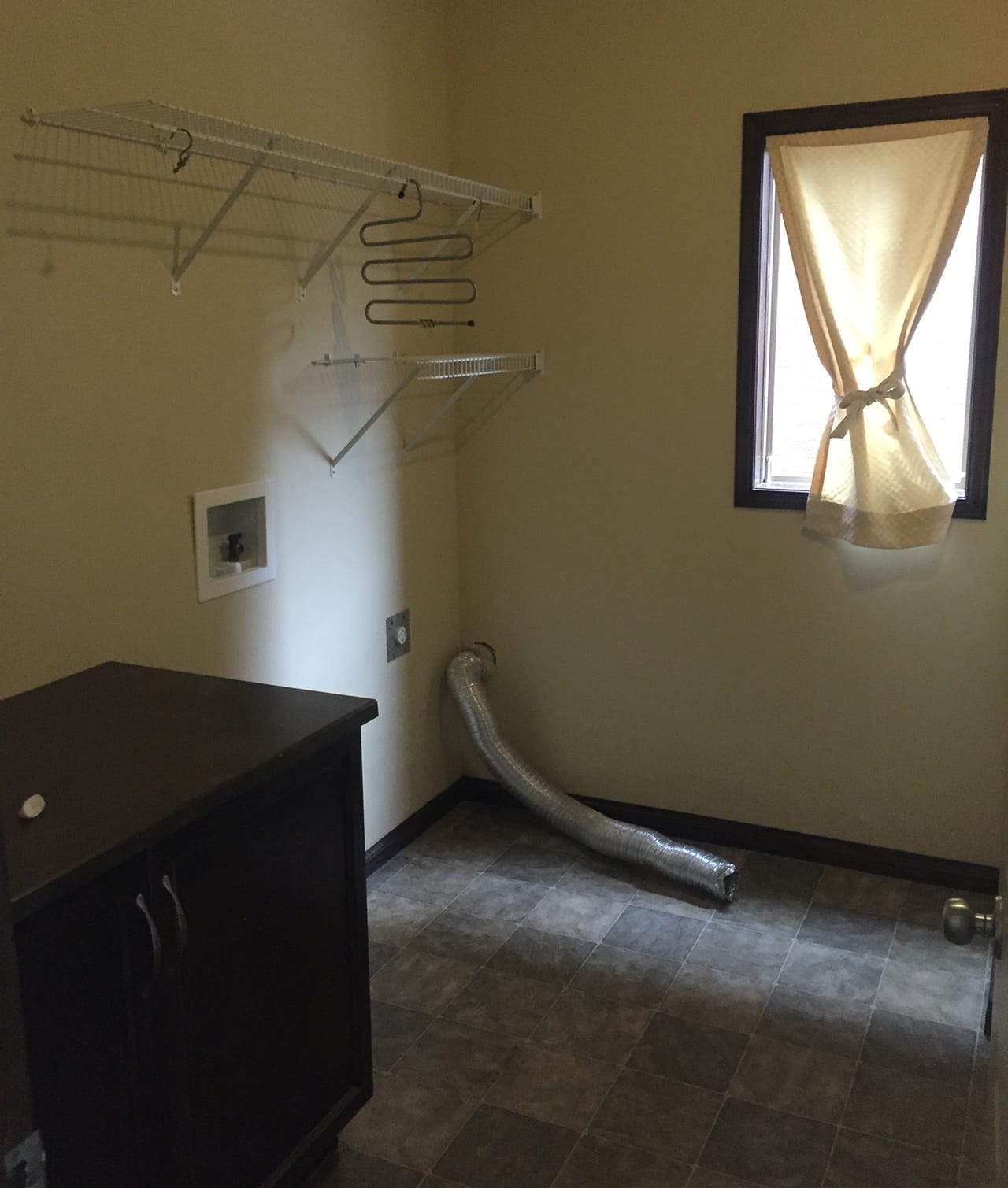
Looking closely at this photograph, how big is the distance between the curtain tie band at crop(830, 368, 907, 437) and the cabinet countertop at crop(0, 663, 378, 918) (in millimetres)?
1564

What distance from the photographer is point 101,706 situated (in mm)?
1913

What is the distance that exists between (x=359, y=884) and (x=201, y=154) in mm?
1461

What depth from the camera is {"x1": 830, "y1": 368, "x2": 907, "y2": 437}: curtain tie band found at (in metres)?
2.81

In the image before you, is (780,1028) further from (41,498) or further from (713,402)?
(41,498)

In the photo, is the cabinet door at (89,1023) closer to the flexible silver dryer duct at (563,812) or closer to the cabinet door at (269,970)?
the cabinet door at (269,970)

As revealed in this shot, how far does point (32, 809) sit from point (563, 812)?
200 cm

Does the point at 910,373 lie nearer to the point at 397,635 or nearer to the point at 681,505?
the point at 681,505

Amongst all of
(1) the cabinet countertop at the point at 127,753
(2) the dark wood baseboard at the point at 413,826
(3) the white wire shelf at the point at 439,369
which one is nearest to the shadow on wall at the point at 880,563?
(3) the white wire shelf at the point at 439,369

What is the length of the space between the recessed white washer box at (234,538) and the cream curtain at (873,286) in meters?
1.40

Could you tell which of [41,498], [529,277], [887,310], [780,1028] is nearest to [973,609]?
[887,310]

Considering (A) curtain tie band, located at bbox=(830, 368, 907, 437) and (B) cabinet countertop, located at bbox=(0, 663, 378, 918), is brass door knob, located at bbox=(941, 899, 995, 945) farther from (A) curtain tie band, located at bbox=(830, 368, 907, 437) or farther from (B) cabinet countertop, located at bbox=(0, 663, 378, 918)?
(A) curtain tie band, located at bbox=(830, 368, 907, 437)

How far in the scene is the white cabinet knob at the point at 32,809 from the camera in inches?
57.4

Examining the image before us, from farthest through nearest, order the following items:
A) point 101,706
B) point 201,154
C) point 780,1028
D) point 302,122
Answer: point 302,122 → point 780,1028 → point 201,154 → point 101,706

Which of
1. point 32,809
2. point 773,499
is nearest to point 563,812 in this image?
point 773,499
